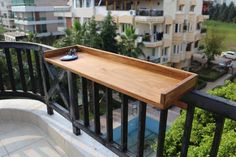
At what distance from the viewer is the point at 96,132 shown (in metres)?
1.55

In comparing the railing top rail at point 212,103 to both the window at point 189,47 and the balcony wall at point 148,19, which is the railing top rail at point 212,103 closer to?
the balcony wall at point 148,19

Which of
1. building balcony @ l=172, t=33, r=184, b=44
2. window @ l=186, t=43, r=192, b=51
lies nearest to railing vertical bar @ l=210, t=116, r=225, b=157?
building balcony @ l=172, t=33, r=184, b=44

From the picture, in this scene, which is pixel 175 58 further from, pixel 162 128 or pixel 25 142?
pixel 162 128

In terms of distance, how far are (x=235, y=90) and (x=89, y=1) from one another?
41.6 feet

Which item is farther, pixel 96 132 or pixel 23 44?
pixel 23 44

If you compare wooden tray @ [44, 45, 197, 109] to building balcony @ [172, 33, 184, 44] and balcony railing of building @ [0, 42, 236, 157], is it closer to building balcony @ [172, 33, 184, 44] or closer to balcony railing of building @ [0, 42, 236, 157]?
balcony railing of building @ [0, 42, 236, 157]

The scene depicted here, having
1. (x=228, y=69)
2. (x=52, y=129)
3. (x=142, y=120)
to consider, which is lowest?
(x=228, y=69)

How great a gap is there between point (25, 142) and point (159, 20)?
1137 cm

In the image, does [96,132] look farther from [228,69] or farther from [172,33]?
[228,69]

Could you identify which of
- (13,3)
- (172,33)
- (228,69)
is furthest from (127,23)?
(13,3)

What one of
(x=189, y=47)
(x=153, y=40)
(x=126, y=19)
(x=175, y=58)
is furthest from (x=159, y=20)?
(x=189, y=47)

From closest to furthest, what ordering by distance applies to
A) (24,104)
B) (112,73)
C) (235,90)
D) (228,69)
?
(112,73)
(24,104)
(235,90)
(228,69)

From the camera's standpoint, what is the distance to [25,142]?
204cm

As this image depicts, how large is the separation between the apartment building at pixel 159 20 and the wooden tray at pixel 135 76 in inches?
424
